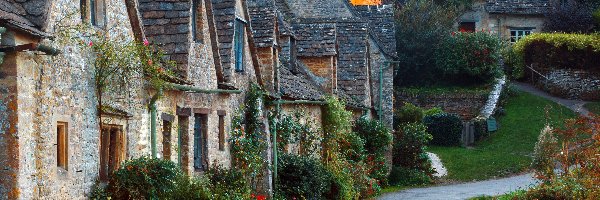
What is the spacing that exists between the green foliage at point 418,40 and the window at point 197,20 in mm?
35703

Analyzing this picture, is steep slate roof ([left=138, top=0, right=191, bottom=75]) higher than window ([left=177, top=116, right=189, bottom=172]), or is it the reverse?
steep slate roof ([left=138, top=0, right=191, bottom=75])

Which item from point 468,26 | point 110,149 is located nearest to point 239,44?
point 110,149

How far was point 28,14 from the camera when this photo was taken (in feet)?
44.3

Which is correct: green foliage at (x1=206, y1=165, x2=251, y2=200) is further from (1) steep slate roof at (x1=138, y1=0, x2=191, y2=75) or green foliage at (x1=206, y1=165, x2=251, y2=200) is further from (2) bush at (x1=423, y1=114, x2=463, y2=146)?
(2) bush at (x1=423, y1=114, x2=463, y2=146)

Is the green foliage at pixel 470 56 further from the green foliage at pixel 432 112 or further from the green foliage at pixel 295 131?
the green foliage at pixel 295 131

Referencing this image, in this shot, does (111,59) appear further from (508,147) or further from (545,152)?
(508,147)

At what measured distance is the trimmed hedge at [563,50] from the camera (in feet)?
175

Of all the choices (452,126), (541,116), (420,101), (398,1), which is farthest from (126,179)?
(398,1)

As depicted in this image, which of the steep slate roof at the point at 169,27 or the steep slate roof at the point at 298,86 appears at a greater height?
the steep slate roof at the point at 169,27

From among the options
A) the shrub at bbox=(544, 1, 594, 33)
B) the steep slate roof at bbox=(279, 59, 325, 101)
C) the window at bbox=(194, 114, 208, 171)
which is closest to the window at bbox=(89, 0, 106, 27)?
the window at bbox=(194, 114, 208, 171)

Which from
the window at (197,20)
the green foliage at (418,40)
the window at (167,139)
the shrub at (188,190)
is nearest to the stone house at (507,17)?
the green foliage at (418,40)

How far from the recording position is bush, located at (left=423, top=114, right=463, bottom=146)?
4600cm

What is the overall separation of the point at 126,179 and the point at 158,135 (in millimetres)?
2329

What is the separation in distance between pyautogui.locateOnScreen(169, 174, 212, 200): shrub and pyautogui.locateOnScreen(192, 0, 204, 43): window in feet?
9.91
